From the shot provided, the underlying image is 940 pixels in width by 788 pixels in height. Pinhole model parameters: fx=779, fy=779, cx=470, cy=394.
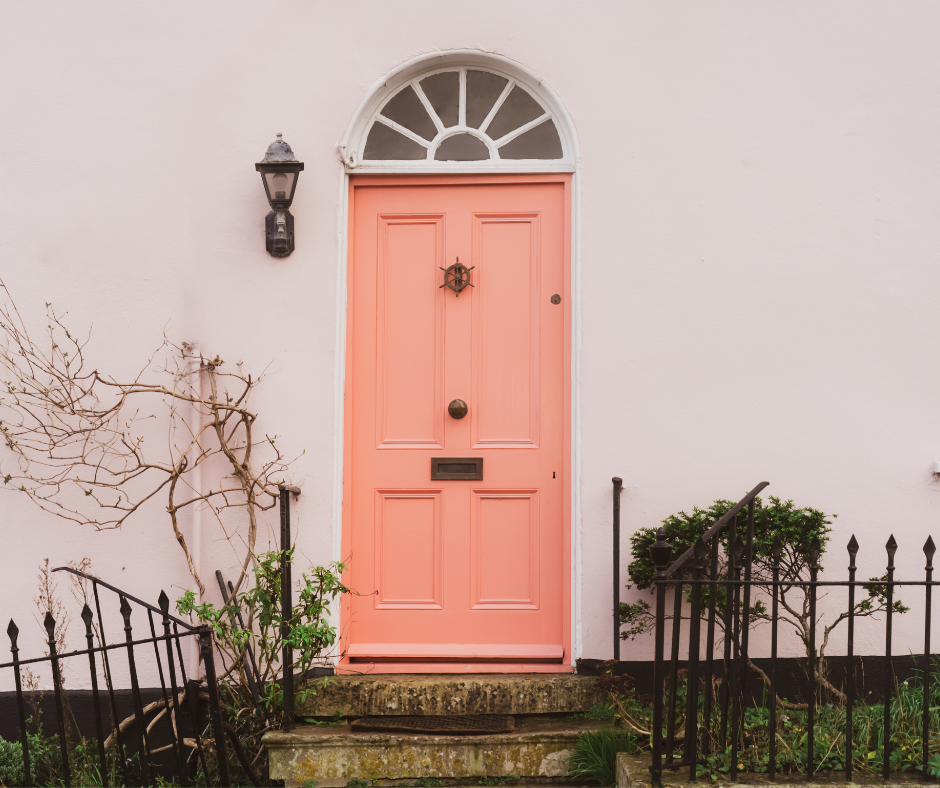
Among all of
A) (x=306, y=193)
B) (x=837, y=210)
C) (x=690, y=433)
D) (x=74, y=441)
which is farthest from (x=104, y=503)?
(x=837, y=210)

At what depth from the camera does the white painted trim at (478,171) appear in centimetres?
392

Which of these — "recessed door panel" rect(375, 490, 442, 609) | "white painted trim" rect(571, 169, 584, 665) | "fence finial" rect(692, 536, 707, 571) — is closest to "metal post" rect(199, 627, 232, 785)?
"recessed door panel" rect(375, 490, 442, 609)

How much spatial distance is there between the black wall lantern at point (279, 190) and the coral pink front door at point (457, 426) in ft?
1.20

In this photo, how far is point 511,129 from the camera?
164 inches

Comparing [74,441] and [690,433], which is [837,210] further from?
[74,441]

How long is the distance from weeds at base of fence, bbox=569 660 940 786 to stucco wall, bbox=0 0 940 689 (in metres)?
0.45

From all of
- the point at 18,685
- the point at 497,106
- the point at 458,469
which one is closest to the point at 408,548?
the point at 458,469

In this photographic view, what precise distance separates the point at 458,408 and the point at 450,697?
1.39 meters

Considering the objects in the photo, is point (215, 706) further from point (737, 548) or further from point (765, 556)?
point (765, 556)

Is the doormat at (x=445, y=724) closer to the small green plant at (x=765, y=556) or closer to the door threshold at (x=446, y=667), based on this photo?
the door threshold at (x=446, y=667)

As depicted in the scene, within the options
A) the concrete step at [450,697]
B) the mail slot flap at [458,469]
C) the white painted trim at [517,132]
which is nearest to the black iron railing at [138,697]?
the concrete step at [450,697]

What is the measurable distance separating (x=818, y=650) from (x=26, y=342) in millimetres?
4296

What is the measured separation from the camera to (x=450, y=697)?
3.63 metres

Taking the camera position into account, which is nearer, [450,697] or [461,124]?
[450,697]
